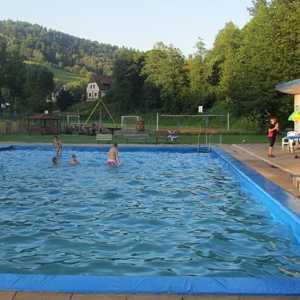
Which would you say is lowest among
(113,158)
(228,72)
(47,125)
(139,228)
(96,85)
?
(139,228)

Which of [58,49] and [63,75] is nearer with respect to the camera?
[63,75]

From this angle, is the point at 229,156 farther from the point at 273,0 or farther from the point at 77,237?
the point at 273,0

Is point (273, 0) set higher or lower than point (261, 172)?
higher

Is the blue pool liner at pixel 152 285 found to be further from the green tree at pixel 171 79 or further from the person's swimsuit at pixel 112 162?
the green tree at pixel 171 79

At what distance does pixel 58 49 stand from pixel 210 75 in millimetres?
96018

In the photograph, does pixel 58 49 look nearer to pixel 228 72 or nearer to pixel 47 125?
pixel 228 72

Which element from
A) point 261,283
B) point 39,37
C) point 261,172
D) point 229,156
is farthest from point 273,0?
point 39,37

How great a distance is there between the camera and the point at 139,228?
25.4ft

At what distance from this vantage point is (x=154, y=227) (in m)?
7.79

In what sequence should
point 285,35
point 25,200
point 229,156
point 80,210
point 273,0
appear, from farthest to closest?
1. point 273,0
2. point 285,35
3. point 229,156
4. point 25,200
5. point 80,210

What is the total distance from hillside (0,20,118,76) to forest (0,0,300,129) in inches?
1684

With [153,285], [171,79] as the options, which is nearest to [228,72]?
[171,79]

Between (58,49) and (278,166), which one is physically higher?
(58,49)

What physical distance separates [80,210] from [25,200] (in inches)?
66.1
